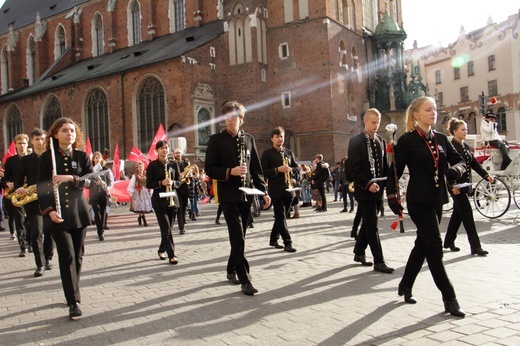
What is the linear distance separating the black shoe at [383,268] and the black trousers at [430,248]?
4.44 ft

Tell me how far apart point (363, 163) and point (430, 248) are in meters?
2.09

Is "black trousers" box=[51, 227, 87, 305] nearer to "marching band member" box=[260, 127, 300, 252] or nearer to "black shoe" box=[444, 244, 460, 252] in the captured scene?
"marching band member" box=[260, 127, 300, 252]

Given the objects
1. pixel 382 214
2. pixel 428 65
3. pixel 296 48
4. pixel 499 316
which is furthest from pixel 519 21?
pixel 499 316

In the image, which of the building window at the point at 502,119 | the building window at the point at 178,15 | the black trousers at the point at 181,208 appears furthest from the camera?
the building window at the point at 502,119

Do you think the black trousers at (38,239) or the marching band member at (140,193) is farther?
the marching band member at (140,193)

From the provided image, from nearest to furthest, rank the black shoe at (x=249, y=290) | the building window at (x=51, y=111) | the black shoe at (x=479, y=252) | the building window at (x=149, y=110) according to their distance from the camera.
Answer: the black shoe at (x=249, y=290) → the black shoe at (x=479, y=252) → the building window at (x=149, y=110) → the building window at (x=51, y=111)

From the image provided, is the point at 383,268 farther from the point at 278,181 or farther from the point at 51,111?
the point at 51,111

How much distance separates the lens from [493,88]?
45562 mm

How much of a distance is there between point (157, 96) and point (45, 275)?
24.5m

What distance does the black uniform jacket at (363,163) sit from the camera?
6156mm

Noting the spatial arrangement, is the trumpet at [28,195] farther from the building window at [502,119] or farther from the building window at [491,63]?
the building window at [491,63]

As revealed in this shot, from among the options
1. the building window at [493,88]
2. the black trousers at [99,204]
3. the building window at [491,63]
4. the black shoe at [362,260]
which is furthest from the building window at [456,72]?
the black shoe at [362,260]

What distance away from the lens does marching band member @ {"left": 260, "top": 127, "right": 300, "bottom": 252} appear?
8.02m

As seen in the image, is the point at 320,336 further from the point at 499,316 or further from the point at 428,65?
the point at 428,65
